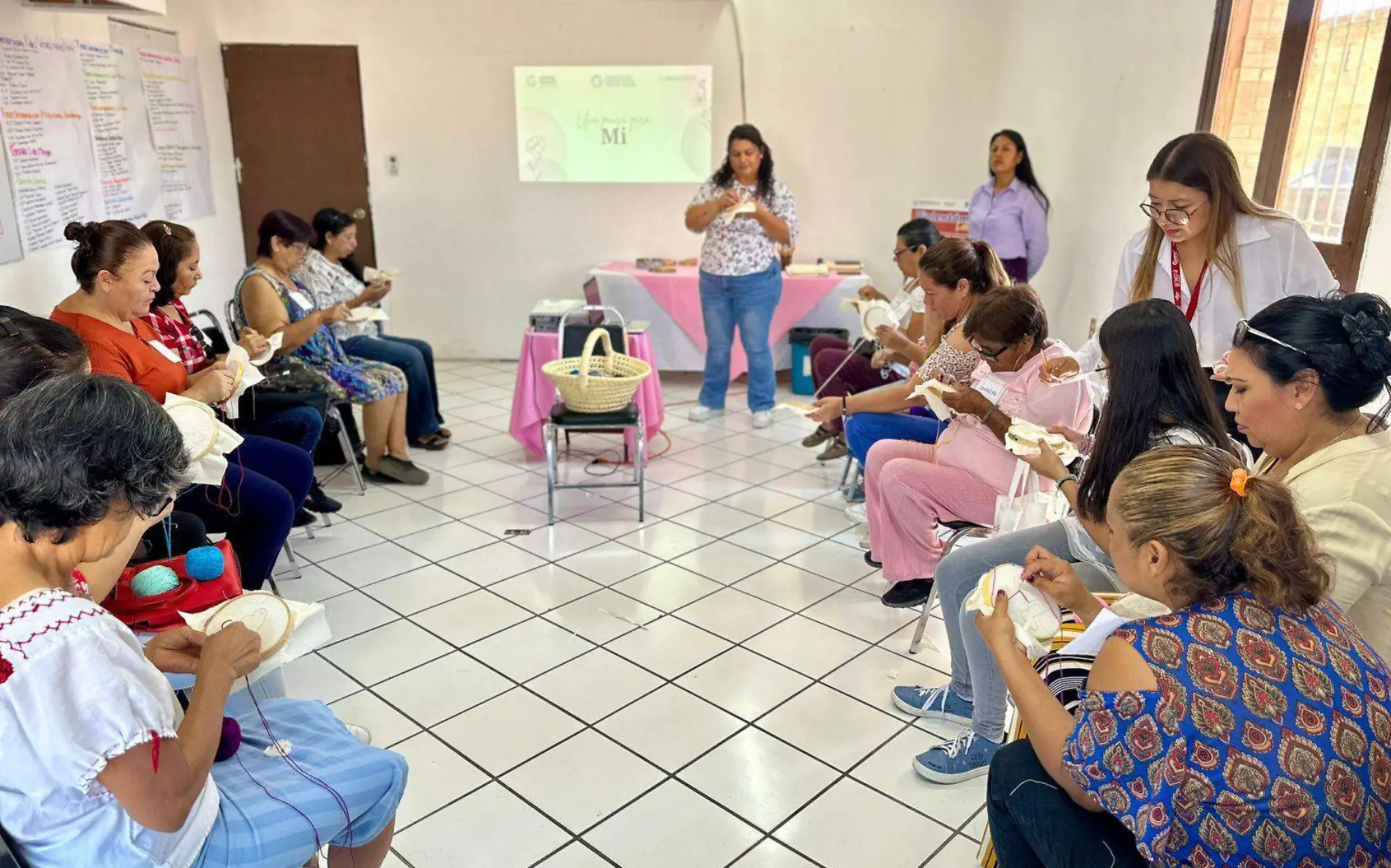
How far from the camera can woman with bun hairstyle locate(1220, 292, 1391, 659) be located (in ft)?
4.93

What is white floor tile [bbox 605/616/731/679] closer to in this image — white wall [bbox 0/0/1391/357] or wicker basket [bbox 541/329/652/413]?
wicker basket [bbox 541/329/652/413]

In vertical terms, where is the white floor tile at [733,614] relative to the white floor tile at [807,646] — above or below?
above

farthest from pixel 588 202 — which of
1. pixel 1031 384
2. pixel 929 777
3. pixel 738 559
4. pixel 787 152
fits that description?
pixel 929 777

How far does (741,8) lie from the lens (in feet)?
18.9

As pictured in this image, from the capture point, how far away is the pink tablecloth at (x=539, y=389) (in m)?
4.26

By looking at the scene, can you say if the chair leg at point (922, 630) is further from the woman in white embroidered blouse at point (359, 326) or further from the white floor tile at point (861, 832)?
the woman in white embroidered blouse at point (359, 326)

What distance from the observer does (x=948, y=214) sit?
5445 mm

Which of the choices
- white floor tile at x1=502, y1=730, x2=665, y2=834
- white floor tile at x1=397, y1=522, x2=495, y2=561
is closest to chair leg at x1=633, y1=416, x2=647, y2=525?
white floor tile at x1=397, y1=522, x2=495, y2=561

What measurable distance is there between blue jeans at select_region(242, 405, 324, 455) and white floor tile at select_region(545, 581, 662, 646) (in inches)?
46.2

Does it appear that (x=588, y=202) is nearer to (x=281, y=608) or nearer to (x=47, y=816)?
(x=281, y=608)

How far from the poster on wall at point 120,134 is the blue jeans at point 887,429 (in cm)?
342

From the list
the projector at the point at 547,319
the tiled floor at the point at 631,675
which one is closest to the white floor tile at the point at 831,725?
the tiled floor at the point at 631,675

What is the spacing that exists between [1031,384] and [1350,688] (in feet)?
4.57

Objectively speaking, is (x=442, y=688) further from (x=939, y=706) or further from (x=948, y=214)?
(x=948, y=214)
